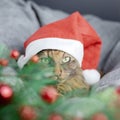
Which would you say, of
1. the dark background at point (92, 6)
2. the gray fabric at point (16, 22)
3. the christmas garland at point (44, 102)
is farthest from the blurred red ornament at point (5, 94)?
the dark background at point (92, 6)

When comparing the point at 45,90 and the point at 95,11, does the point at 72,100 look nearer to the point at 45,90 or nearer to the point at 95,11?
the point at 45,90

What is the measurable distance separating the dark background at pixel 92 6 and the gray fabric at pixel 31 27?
15 centimetres

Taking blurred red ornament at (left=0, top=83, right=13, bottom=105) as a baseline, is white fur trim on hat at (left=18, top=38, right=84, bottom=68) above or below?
below

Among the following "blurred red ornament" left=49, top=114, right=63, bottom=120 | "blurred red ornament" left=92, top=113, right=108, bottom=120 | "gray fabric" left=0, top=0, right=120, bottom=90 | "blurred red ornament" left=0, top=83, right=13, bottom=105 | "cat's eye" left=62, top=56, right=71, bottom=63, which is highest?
"blurred red ornament" left=92, top=113, right=108, bottom=120

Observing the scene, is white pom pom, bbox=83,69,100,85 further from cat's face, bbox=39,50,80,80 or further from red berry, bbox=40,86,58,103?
red berry, bbox=40,86,58,103

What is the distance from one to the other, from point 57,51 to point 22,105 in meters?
0.42

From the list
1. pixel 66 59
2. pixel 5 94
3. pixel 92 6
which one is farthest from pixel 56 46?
pixel 92 6

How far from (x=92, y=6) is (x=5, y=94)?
41.8 inches

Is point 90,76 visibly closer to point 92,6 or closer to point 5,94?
point 5,94

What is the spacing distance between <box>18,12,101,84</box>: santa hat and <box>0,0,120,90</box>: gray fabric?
94 mm

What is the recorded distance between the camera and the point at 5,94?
41 cm

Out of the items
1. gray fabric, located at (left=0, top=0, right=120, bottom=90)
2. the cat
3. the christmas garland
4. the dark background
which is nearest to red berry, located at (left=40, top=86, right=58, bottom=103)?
the christmas garland

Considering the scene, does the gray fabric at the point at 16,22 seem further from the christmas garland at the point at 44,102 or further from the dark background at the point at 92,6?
the christmas garland at the point at 44,102

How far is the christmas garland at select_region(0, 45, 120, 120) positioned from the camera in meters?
0.38
